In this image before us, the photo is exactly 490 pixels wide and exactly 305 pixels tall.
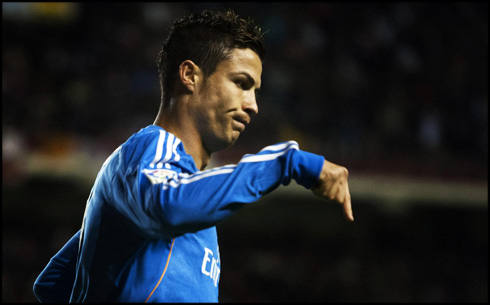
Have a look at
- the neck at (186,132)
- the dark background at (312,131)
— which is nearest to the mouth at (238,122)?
the neck at (186,132)

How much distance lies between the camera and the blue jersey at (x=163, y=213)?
4.17 ft

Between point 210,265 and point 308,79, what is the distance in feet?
23.1

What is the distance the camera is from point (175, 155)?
4.79ft

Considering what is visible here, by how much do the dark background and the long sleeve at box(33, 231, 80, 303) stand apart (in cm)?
526

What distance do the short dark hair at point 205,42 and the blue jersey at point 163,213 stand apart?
0.28 meters

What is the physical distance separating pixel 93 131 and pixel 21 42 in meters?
2.28

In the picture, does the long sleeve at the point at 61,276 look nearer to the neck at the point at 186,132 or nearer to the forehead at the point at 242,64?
the neck at the point at 186,132

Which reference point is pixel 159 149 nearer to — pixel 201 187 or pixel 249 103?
pixel 201 187

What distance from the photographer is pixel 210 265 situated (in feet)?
5.34

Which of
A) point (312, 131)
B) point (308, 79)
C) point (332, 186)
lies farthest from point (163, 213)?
point (308, 79)

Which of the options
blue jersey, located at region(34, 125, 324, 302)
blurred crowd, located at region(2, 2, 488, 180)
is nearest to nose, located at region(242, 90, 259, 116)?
blue jersey, located at region(34, 125, 324, 302)

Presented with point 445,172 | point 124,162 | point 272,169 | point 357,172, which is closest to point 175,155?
point 124,162

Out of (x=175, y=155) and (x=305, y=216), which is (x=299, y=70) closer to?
(x=305, y=216)

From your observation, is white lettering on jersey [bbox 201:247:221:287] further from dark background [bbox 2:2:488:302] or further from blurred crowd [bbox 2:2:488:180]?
blurred crowd [bbox 2:2:488:180]
